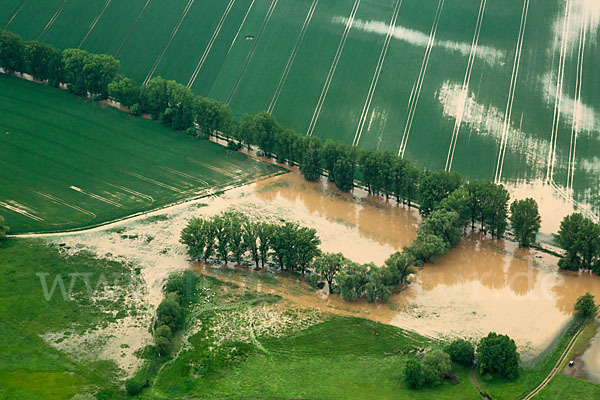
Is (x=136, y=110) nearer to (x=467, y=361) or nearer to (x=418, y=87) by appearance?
(x=418, y=87)

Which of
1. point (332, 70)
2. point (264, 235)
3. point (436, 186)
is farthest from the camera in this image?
point (332, 70)

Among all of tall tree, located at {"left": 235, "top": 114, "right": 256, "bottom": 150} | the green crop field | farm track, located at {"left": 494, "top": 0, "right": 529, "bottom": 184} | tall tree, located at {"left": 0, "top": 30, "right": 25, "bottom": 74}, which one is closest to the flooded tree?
the green crop field

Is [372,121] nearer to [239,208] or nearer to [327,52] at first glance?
[327,52]

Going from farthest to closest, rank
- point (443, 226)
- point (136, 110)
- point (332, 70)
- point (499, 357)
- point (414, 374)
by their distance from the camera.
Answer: point (332, 70)
point (136, 110)
point (443, 226)
point (499, 357)
point (414, 374)

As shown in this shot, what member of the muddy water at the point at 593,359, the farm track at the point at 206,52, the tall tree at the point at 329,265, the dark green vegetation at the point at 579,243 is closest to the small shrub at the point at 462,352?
the muddy water at the point at 593,359

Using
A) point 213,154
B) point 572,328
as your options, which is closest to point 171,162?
point 213,154

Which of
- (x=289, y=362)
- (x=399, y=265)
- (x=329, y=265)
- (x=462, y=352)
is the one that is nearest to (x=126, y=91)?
(x=329, y=265)
